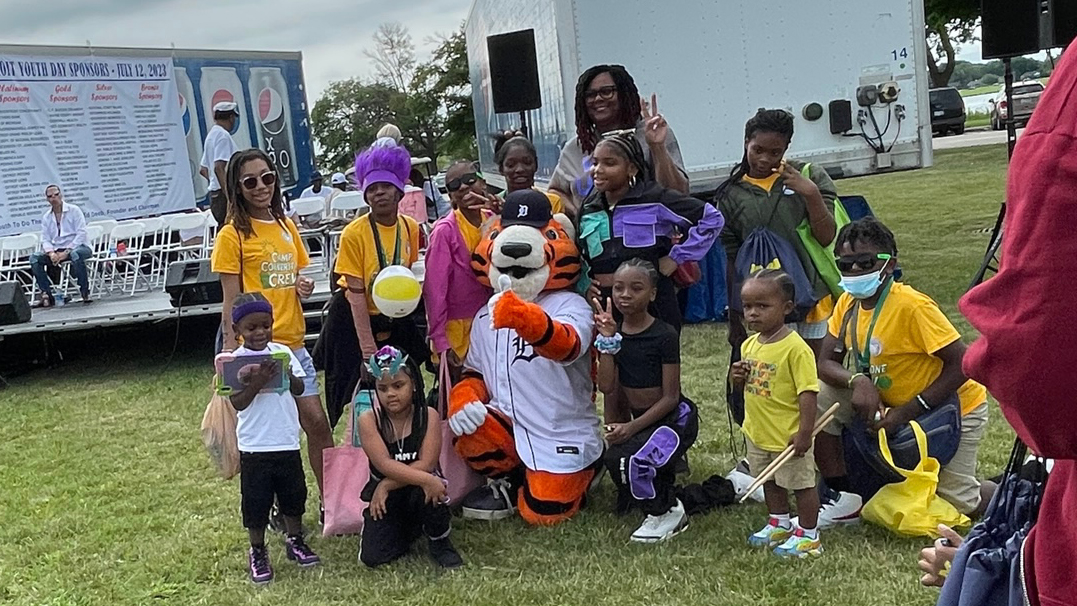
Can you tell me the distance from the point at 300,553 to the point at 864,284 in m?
2.56

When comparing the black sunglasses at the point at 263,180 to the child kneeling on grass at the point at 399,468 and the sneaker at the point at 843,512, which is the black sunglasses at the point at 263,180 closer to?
the child kneeling on grass at the point at 399,468

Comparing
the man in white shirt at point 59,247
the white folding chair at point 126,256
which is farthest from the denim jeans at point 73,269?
the white folding chair at point 126,256

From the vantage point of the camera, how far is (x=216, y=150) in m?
8.55

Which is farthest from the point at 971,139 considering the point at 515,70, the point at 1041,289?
the point at 1041,289

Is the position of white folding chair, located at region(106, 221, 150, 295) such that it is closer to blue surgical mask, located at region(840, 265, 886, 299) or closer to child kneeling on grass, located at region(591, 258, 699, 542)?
child kneeling on grass, located at region(591, 258, 699, 542)

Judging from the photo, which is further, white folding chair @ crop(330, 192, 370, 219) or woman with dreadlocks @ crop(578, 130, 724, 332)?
white folding chair @ crop(330, 192, 370, 219)

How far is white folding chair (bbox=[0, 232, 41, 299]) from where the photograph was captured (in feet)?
36.0

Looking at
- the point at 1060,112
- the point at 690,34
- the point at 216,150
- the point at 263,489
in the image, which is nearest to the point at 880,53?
the point at 690,34

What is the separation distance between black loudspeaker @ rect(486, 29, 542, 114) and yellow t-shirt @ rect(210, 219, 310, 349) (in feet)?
16.3

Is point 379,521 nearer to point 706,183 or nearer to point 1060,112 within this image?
point 1060,112

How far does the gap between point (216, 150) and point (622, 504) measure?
561 centimetres

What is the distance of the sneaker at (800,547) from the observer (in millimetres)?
3807

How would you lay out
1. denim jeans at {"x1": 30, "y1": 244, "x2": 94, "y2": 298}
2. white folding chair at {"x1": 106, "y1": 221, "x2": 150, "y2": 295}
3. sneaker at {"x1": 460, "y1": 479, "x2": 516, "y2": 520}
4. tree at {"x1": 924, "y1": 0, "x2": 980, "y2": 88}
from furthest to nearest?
tree at {"x1": 924, "y1": 0, "x2": 980, "y2": 88}, white folding chair at {"x1": 106, "y1": 221, "x2": 150, "y2": 295}, denim jeans at {"x1": 30, "y1": 244, "x2": 94, "y2": 298}, sneaker at {"x1": 460, "y1": 479, "x2": 516, "y2": 520}

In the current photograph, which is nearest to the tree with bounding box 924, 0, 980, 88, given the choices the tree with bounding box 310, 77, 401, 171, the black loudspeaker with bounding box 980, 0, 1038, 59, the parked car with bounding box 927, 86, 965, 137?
the parked car with bounding box 927, 86, 965, 137
